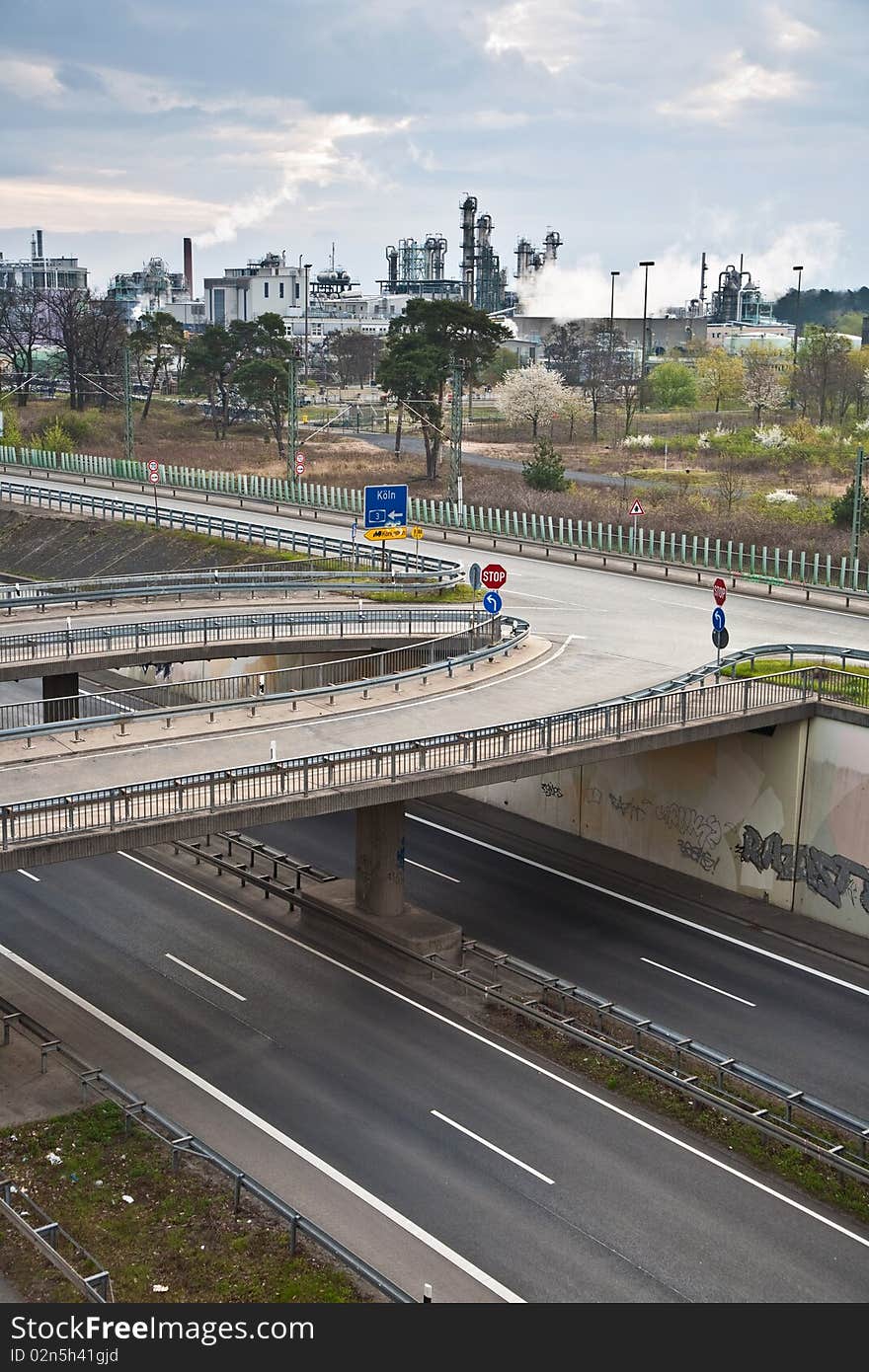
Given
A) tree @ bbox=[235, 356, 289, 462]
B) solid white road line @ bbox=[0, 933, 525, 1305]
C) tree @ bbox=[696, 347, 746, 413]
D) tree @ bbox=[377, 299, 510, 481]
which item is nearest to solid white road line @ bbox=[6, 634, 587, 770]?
solid white road line @ bbox=[0, 933, 525, 1305]

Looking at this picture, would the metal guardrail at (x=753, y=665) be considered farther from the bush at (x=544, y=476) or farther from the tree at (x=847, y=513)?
the bush at (x=544, y=476)

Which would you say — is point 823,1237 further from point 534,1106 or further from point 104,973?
point 104,973

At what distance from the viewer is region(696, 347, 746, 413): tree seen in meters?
157

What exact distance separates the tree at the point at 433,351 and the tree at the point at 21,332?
39.1 meters

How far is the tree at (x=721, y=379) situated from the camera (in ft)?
516

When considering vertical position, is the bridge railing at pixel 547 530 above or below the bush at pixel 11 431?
below

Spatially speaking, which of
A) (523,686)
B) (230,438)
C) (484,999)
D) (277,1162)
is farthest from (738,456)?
(277,1162)

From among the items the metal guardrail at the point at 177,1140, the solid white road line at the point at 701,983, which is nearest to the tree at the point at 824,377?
the solid white road line at the point at 701,983

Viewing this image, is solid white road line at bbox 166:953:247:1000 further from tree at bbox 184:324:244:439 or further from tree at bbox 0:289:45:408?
tree at bbox 0:289:45:408

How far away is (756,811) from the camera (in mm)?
39500

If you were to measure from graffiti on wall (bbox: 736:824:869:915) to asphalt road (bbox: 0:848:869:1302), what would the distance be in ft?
38.0

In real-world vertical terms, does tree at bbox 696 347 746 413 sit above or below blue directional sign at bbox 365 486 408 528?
above
